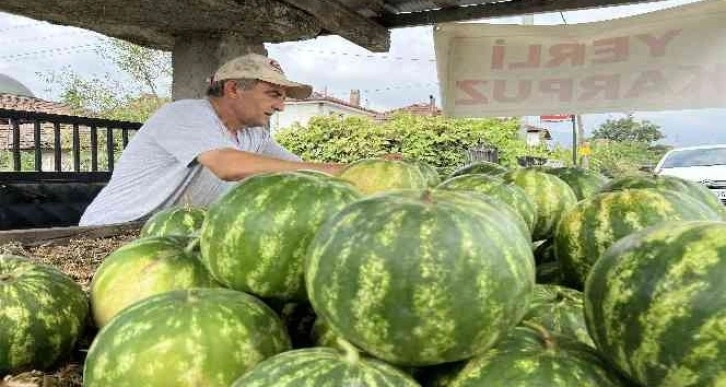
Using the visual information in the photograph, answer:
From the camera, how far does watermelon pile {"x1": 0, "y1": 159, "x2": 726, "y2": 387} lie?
102 centimetres

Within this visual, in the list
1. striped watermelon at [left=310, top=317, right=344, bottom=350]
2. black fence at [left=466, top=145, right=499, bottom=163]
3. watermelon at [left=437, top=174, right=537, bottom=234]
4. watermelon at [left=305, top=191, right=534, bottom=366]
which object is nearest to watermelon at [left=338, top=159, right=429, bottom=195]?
watermelon at [left=437, top=174, right=537, bottom=234]

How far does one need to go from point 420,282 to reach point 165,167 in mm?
2827

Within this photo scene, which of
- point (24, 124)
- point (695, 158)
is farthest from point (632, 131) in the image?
point (24, 124)

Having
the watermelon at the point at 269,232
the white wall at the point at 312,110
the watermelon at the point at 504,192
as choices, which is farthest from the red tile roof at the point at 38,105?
the watermelon at the point at 269,232

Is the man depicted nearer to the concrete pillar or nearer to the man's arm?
the man's arm

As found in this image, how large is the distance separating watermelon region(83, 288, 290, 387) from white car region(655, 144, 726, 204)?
559 inches

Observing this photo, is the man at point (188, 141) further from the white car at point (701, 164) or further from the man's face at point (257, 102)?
the white car at point (701, 164)

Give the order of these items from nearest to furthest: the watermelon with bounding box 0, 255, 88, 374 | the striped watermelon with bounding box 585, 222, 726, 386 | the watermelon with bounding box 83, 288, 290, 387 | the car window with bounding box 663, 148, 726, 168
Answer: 1. the striped watermelon with bounding box 585, 222, 726, 386
2. the watermelon with bounding box 83, 288, 290, 387
3. the watermelon with bounding box 0, 255, 88, 374
4. the car window with bounding box 663, 148, 726, 168

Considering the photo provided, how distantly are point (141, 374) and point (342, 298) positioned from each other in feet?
1.21

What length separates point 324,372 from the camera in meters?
1.02

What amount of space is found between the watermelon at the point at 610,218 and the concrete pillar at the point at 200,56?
13.0 feet

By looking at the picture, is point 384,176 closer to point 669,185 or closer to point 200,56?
point 669,185

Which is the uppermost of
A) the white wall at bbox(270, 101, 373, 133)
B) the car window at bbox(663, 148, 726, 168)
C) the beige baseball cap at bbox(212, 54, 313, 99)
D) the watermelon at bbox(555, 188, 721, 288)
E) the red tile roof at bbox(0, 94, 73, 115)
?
the white wall at bbox(270, 101, 373, 133)

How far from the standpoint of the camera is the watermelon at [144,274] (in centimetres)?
152
